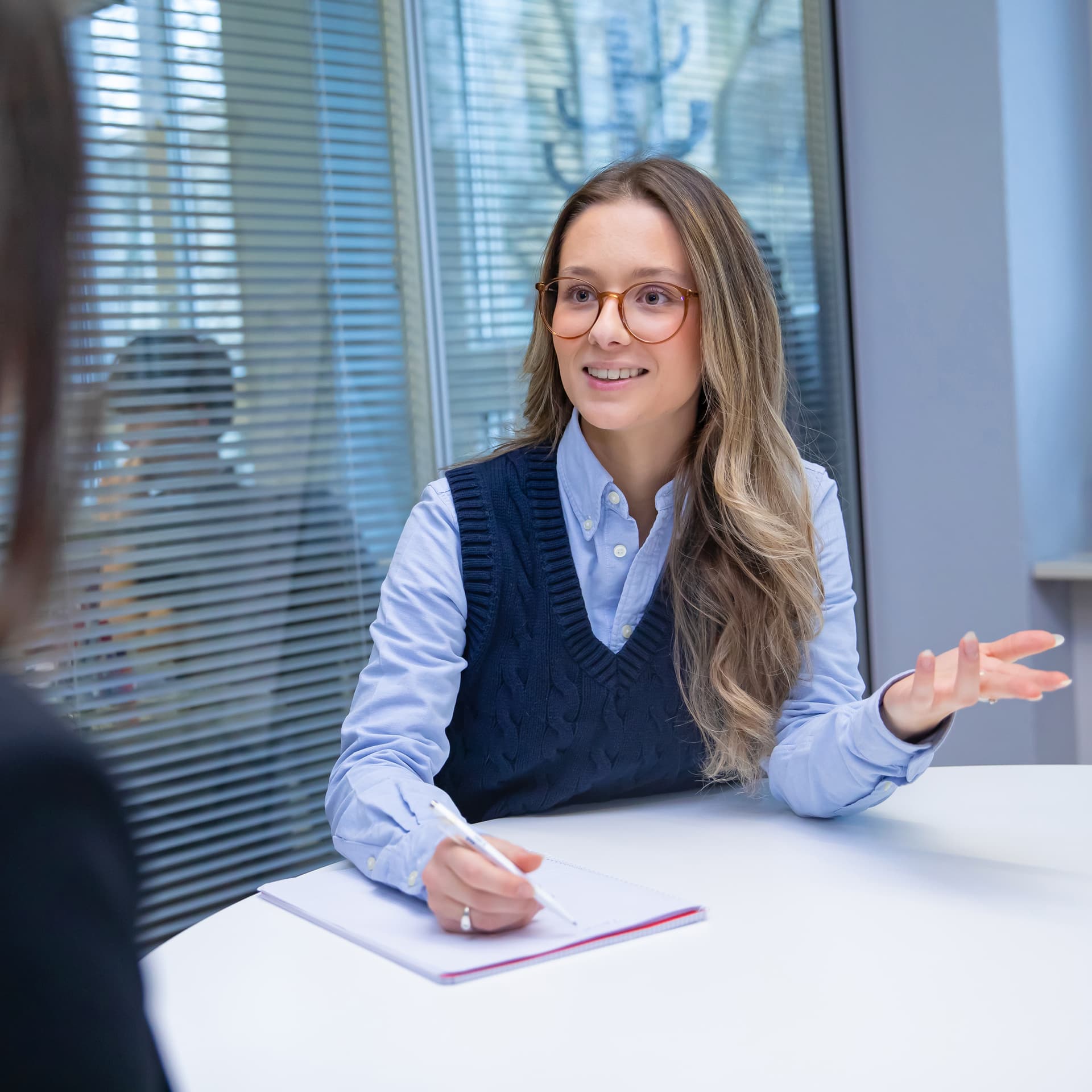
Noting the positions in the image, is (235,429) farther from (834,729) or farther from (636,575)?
(834,729)

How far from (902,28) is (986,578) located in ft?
4.75

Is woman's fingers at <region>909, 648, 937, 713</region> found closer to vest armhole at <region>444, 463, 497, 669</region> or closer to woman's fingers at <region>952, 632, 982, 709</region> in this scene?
woman's fingers at <region>952, 632, 982, 709</region>

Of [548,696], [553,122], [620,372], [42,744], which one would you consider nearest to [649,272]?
[620,372]

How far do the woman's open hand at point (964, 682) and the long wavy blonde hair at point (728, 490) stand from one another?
0.24m

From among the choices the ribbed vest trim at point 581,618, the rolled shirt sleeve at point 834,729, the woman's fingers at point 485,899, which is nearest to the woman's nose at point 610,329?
the ribbed vest trim at point 581,618

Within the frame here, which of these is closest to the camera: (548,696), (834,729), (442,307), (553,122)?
A: (834,729)

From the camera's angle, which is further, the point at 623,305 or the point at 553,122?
the point at 553,122

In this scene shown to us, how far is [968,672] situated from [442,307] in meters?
1.61

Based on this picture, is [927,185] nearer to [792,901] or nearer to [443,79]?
[443,79]

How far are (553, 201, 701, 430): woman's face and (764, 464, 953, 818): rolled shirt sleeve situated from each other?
10.5 inches

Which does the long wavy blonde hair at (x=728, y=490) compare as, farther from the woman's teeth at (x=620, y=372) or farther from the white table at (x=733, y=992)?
the white table at (x=733, y=992)

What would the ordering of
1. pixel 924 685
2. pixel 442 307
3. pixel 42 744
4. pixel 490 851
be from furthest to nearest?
pixel 442 307 < pixel 924 685 < pixel 490 851 < pixel 42 744

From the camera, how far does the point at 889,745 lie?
1299 millimetres

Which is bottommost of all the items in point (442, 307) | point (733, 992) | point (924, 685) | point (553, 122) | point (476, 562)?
point (733, 992)
